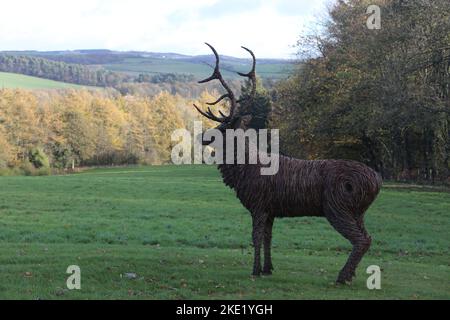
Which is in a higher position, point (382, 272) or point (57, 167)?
point (382, 272)

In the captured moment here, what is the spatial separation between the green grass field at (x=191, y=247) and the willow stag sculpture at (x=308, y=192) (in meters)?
0.90

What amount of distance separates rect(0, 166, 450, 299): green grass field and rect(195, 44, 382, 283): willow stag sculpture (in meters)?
0.90

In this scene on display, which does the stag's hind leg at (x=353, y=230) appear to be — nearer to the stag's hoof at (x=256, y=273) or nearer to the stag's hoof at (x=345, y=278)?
the stag's hoof at (x=345, y=278)

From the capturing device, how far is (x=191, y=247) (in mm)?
17016

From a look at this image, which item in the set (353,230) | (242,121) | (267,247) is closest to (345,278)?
(353,230)

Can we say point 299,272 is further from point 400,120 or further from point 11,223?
point 400,120

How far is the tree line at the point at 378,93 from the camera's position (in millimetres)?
31188

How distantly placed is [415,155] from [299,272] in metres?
38.3

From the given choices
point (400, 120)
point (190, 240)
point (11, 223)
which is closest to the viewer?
point (190, 240)

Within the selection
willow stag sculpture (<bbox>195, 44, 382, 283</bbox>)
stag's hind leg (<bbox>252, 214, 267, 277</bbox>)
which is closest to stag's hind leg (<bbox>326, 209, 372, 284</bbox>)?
willow stag sculpture (<bbox>195, 44, 382, 283</bbox>)

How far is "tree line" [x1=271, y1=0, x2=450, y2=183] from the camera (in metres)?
31.2

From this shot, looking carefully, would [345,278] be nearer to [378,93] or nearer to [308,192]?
[308,192]

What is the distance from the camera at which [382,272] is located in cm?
1269

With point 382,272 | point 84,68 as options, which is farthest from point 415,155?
point 84,68
